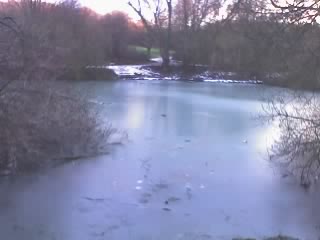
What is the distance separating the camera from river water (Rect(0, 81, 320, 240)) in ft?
19.7

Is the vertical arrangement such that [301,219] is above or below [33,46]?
below

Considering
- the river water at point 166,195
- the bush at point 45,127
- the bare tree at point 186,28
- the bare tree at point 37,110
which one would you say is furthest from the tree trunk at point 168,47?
the bush at point 45,127

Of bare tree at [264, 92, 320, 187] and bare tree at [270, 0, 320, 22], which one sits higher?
bare tree at [270, 0, 320, 22]

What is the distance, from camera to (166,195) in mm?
7328

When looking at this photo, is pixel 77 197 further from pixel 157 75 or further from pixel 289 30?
pixel 157 75

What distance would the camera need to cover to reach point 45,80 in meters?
9.27

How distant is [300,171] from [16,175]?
462cm

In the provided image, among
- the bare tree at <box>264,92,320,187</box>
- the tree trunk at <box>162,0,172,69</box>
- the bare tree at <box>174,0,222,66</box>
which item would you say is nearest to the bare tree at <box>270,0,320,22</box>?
the bare tree at <box>264,92,320,187</box>

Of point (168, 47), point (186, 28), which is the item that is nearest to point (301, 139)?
point (186, 28)

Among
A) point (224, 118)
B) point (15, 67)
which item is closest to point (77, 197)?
point (15, 67)

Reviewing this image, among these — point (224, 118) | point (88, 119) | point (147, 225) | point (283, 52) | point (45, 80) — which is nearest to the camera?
point (147, 225)

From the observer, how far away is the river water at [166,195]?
6016mm

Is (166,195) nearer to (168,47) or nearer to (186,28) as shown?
(186,28)

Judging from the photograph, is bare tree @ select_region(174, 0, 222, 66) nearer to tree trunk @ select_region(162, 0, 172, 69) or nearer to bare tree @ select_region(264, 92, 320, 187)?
Answer: tree trunk @ select_region(162, 0, 172, 69)
